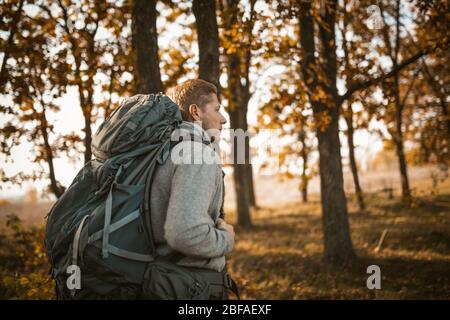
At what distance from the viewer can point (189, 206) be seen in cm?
178

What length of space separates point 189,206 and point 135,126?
56 cm

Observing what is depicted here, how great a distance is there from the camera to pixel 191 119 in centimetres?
236

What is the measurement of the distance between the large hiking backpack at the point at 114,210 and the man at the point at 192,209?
7 centimetres

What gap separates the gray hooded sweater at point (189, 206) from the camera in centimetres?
177

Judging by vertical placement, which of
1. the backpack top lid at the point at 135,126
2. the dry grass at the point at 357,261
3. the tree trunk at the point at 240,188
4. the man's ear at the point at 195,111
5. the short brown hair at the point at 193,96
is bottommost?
the dry grass at the point at 357,261

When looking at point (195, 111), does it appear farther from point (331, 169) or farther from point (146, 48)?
point (331, 169)

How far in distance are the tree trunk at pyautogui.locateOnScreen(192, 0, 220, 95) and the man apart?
271cm

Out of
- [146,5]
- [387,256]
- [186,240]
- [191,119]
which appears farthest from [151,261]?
[387,256]

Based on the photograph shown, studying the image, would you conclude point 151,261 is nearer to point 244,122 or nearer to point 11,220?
point 11,220

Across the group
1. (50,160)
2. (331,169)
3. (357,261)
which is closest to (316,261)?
(357,261)

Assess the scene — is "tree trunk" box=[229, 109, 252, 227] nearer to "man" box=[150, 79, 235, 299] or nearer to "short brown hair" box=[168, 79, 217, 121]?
"short brown hair" box=[168, 79, 217, 121]

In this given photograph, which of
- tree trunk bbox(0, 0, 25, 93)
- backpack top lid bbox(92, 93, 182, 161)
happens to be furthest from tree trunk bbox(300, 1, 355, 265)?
backpack top lid bbox(92, 93, 182, 161)

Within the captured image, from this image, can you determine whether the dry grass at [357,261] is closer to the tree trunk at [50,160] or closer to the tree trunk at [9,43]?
the tree trunk at [50,160]

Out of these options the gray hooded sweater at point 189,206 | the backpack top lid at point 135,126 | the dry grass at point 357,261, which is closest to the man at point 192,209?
the gray hooded sweater at point 189,206
